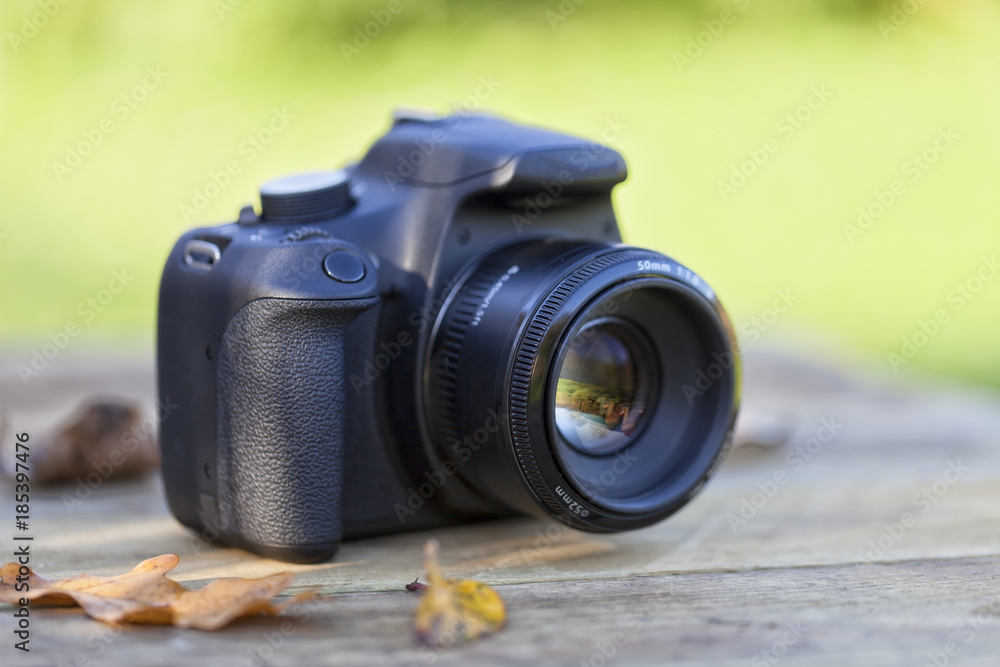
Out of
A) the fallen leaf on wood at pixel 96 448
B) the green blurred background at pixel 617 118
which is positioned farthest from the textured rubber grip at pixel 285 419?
the green blurred background at pixel 617 118

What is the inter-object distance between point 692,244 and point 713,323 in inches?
79.0

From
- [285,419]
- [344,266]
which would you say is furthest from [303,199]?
[285,419]

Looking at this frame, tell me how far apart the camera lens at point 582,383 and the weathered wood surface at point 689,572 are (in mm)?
80

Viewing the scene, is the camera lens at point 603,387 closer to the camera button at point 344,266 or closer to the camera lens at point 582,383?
the camera lens at point 582,383

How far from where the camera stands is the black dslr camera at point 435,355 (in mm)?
1075

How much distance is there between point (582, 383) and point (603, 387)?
36 millimetres

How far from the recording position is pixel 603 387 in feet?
3.86

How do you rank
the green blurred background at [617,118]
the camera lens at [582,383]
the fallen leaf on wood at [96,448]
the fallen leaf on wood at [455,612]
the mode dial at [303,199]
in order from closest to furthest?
the fallen leaf on wood at [455,612], the camera lens at [582,383], the mode dial at [303,199], the fallen leaf on wood at [96,448], the green blurred background at [617,118]

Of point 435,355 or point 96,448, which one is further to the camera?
point 96,448

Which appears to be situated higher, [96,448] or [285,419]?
[285,419]

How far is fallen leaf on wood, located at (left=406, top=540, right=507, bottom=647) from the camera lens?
35.7 inches

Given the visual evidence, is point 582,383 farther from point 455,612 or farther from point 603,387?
point 455,612

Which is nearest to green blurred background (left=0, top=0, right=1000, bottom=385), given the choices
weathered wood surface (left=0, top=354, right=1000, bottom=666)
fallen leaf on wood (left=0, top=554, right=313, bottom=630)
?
weathered wood surface (left=0, top=354, right=1000, bottom=666)

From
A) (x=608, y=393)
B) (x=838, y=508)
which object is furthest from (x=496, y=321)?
(x=838, y=508)
